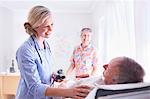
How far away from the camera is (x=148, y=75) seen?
1709 mm

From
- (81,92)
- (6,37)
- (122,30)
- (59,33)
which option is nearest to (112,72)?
(81,92)

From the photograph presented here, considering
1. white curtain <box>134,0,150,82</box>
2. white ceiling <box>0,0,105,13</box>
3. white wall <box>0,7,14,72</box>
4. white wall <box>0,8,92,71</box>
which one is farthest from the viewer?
white wall <box>0,8,92,71</box>

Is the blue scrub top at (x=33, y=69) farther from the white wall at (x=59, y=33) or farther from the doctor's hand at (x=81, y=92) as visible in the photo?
the white wall at (x=59, y=33)

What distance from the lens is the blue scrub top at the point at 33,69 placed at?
4.25 ft

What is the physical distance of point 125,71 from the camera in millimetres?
1173

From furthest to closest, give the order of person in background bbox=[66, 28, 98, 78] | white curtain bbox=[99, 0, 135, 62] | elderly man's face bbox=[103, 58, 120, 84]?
person in background bbox=[66, 28, 98, 78] < white curtain bbox=[99, 0, 135, 62] < elderly man's face bbox=[103, 58, 120, 84]

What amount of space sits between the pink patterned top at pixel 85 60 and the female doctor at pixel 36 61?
5.30 feet

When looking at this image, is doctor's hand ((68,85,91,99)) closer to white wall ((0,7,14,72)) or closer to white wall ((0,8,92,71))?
white wall ((0,7,14,72))

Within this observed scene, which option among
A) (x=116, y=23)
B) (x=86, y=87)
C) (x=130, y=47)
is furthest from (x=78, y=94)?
(x=116, y=23)

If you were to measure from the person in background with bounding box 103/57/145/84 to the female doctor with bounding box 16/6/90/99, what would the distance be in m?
0.24

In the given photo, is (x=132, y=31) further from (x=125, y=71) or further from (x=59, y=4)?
(x=59, y=4)

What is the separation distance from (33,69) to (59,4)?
3.91 metres

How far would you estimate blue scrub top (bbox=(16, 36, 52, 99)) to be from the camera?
129cm

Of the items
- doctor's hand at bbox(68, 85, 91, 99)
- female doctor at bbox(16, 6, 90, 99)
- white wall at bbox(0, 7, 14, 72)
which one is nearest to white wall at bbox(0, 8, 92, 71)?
white wall at bbox(0, 7, 14, 72)
